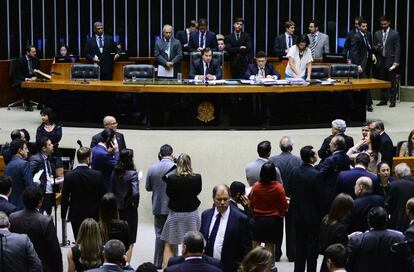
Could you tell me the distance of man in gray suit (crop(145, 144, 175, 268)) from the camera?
13.2 metres

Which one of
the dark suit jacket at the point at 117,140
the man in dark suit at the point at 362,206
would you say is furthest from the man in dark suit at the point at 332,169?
the dark suit jacket at the point at 117,140

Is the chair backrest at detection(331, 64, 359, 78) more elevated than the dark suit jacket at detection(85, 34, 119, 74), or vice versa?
the dark suit jacket at detection(85, 34, 119, 74)

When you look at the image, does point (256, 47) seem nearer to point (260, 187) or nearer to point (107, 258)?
point (260, 187)

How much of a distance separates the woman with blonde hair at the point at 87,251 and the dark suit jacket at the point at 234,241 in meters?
1.35

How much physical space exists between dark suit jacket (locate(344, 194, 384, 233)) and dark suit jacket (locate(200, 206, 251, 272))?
42.1 inches

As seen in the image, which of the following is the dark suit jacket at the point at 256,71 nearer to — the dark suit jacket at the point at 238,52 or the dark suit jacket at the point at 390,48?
the dark suit jacket at the point at 238,52

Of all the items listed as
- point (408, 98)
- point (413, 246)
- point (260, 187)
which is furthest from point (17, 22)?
point (413, 246)

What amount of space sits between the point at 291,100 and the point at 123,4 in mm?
6441

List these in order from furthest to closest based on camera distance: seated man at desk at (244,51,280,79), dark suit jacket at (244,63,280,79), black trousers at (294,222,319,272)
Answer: dark suit jacket at (244,63,280,79) < seated man at desk at (244,51,280,79) < black trousers at (294,222,319,272)

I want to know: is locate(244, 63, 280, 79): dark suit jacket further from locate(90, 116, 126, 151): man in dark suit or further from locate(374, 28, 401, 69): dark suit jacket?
locate(90, 116, 126, 151): man in dark suit

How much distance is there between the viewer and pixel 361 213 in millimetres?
11156

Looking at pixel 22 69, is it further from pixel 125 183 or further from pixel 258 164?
pixel 258 164

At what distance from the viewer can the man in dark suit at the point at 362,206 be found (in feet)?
36.5

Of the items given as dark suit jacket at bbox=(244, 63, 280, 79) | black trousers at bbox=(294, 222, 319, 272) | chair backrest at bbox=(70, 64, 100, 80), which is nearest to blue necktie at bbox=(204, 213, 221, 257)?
black trousers at bbox=(294, 222, 319, 272)
